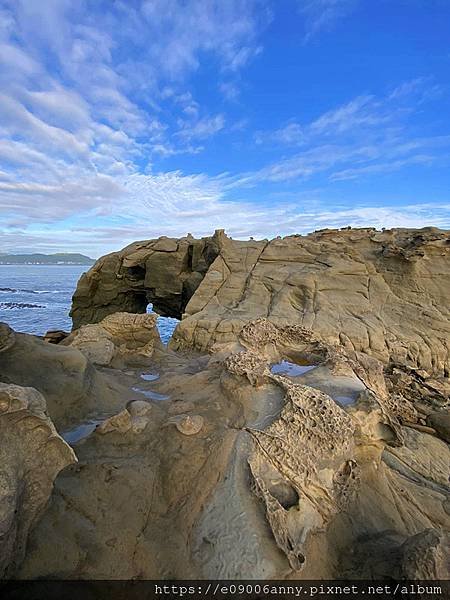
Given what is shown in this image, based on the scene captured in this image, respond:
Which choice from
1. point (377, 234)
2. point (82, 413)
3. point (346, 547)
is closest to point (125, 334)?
point (82, 413)

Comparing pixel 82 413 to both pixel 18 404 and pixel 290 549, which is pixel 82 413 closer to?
pixel 18 404

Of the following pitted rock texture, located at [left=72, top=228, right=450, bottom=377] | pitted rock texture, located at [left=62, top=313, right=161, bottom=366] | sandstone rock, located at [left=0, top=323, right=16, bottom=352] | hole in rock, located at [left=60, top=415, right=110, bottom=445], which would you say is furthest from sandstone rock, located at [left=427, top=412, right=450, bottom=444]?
sandstone rock, located at [left=0, top=323, right=16, bottom=352]

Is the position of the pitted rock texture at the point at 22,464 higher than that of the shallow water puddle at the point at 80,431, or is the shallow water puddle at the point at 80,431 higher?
the pitted rock texture at the point at 22,464

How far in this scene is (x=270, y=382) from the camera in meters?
3.55

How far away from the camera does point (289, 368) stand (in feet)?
16.8

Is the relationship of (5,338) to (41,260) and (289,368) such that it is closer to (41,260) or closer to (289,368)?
(289,368)

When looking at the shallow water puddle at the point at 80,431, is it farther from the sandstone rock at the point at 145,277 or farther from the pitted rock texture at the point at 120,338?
the sandstone rock at the point at 145,277

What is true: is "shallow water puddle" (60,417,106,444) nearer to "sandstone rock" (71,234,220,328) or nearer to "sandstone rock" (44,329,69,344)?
"sandstone rock" (44,329,69,344)

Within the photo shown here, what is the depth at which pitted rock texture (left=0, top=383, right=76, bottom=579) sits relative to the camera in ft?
6.10

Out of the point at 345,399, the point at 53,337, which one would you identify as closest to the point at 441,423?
the point at 345,399

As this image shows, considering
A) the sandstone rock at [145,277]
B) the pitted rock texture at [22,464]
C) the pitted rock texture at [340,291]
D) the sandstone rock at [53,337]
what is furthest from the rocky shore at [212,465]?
the sandstone rock at [145,277]

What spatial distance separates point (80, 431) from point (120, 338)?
329 cm

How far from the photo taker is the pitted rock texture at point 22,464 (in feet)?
6.10

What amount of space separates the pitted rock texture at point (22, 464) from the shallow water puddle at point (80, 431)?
768 mm
